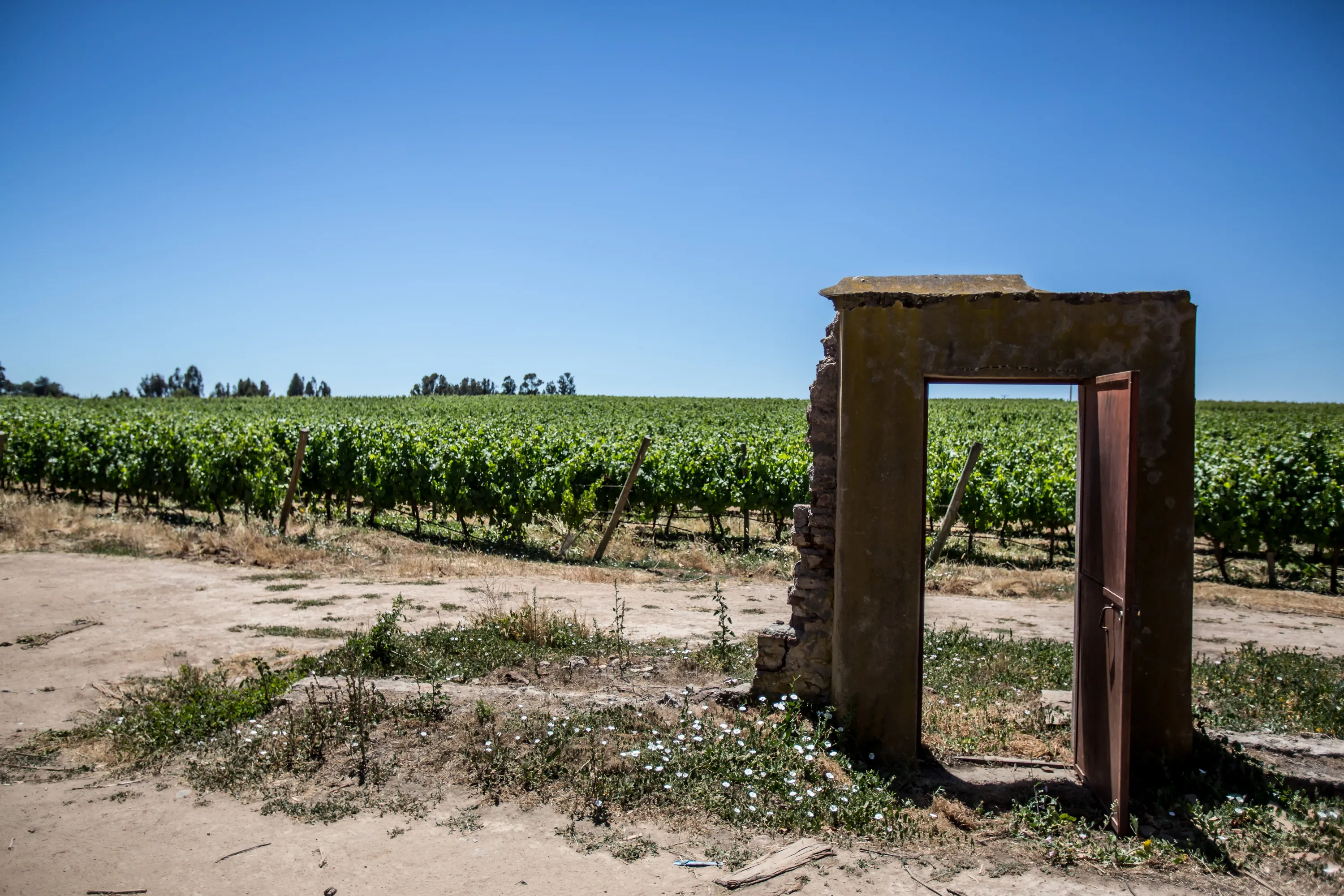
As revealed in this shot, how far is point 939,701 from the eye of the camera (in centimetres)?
648

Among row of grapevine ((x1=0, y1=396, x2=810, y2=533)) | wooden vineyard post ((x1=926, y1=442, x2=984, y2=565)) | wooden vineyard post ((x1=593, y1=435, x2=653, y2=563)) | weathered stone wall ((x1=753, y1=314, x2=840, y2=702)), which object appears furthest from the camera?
row of grapevine ((x1=0, y1=396, x2=810, y2=533))

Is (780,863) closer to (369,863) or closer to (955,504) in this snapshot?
(369,863)

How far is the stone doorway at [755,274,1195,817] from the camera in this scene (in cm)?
500

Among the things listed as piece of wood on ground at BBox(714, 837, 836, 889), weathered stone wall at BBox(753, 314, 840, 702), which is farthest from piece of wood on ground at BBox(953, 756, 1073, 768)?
piece of wood on ground at BBox(714, 837, 836, 889)

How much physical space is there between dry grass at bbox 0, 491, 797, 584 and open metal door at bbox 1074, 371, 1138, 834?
7538 millimetres

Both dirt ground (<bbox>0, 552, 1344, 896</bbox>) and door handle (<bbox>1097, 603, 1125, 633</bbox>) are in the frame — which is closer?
dirt ground (<bbox>0, 552, 1344, 896</bbox>)

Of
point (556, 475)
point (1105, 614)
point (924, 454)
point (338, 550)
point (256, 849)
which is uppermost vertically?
point (924, 454)

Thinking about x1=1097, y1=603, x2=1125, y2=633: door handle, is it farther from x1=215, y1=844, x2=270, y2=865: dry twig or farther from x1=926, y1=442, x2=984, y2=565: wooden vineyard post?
x1=926, y1=442, x2=984, y2=565: wooden vineyard post

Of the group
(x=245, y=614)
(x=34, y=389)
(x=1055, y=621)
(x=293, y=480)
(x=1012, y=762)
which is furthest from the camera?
(x=34, y=389)

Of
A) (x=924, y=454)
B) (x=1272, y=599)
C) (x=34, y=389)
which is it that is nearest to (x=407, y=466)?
(x=924, y=454)

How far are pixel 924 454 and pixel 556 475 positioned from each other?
10.3 meters

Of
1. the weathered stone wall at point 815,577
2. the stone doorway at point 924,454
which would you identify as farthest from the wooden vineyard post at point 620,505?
the stone doorway at point 924,454

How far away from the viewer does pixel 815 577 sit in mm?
5789

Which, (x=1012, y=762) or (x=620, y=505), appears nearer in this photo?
(x=1012, y=762)
